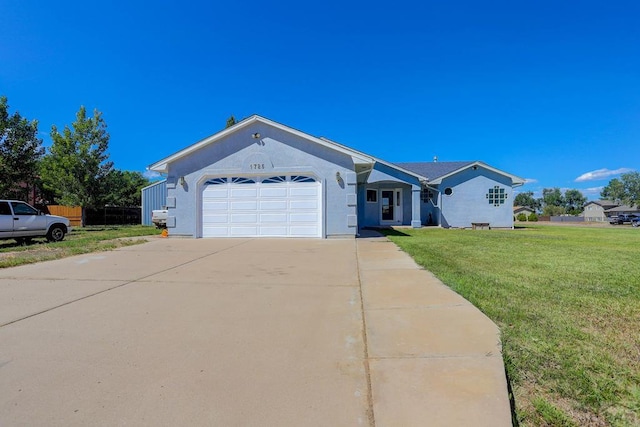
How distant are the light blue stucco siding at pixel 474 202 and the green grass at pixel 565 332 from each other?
1454cm

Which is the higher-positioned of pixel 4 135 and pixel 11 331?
pixel 4 135

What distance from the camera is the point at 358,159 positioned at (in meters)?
12.5

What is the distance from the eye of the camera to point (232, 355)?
3012 mm

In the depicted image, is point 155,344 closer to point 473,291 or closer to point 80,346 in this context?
point 80,346

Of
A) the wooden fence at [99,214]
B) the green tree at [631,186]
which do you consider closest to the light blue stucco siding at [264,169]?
the wooden fence at [99,214]

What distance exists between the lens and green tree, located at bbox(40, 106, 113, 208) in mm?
22375

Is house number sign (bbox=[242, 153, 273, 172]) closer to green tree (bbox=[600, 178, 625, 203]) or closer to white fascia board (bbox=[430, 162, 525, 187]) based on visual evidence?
white fascia board (bbox=[430, 162, 525, 187])

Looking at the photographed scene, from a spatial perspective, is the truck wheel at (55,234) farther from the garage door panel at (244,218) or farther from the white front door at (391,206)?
the white front door at (391,206)

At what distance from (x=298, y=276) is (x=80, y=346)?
352 cm

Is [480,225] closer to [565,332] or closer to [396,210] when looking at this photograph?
[396,210]

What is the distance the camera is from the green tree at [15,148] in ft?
59.4

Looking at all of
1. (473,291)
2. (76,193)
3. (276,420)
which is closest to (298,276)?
(473,291)

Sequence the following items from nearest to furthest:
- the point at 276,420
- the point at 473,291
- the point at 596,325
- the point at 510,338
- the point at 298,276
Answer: the point at 276,420 → the point at 510,338 → the point at 596,325 → the point at 473,291 → the point at 298,276

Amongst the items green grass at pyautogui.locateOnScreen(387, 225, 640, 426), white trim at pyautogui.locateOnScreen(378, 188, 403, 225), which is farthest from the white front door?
green grass at pyautogui.locateOnScreen(387, 225, 640, 426)
